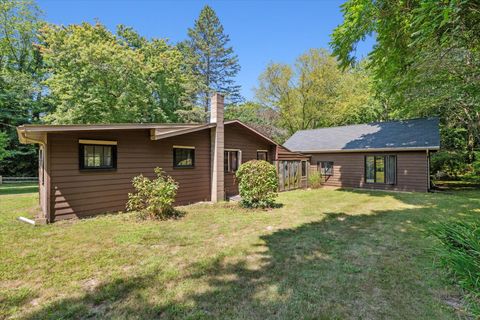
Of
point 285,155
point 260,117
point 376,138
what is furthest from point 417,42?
point 260,117

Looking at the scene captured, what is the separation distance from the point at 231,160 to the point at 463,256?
8527mm

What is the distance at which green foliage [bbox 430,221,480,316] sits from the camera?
9.41 ft

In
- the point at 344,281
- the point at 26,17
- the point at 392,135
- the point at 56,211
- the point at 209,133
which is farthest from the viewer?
the point at 26,17

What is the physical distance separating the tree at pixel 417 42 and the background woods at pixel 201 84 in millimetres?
56

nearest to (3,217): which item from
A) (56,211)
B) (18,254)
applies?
(56,211)

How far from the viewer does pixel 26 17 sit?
20.4 meters

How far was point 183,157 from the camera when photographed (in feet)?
29.6

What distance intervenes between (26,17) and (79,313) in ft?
91.3

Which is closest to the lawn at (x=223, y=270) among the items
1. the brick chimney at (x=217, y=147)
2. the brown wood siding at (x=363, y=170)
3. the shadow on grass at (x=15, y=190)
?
the brick chimney at (x=217, y=147)

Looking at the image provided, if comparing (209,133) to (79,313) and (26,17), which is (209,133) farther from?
(26,17)

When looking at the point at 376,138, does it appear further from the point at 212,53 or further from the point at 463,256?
the point at 212,53

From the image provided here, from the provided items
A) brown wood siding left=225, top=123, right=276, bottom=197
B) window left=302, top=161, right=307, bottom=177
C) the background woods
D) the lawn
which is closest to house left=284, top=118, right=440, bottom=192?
the background woods

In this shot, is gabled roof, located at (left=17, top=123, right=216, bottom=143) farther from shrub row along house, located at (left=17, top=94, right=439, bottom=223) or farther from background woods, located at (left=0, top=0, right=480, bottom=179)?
background woods, located at (left=0, top=0, right=480, bottom=179)

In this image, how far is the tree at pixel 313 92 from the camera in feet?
70.1
